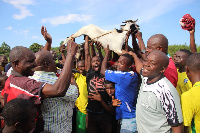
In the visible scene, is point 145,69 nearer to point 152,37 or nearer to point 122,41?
point 152,37

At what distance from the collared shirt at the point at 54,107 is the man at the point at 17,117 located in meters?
0.54

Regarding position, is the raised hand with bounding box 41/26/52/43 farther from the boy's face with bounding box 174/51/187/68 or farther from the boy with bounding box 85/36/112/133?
the boy's face with bounding box 174/51/187/68

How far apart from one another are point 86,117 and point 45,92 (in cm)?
252

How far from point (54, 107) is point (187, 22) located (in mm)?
3283

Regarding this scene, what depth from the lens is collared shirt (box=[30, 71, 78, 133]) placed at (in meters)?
2.00

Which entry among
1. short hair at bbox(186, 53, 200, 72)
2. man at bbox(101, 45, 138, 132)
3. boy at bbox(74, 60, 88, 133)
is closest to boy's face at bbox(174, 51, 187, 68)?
man at bbox(101, 45, 138, 132)

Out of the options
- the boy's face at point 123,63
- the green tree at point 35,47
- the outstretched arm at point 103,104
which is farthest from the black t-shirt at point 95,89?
the green tree at point 35,47

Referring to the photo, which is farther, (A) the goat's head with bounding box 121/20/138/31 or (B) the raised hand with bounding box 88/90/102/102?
(A) the goat's head with bounding box 121/20/138/31

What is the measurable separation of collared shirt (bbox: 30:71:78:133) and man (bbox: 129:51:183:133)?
2.84ft

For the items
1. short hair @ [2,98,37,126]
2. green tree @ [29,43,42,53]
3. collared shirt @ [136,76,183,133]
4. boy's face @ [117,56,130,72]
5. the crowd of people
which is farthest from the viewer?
green tree @ [29,43,42,53]

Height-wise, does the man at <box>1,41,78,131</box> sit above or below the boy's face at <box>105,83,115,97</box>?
above

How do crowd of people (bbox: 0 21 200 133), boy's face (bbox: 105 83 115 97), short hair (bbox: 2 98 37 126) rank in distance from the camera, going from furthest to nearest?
boy's face (bbox: 105 83 115 97)
crowd of people (bbox: 0 21 200 133)
short hair (bbox: 2 98 37 126)

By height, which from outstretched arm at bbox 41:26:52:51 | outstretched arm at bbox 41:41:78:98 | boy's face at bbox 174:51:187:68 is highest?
outstretched arm at bbox 41:26:52:51

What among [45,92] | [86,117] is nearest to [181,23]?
[86,117]
